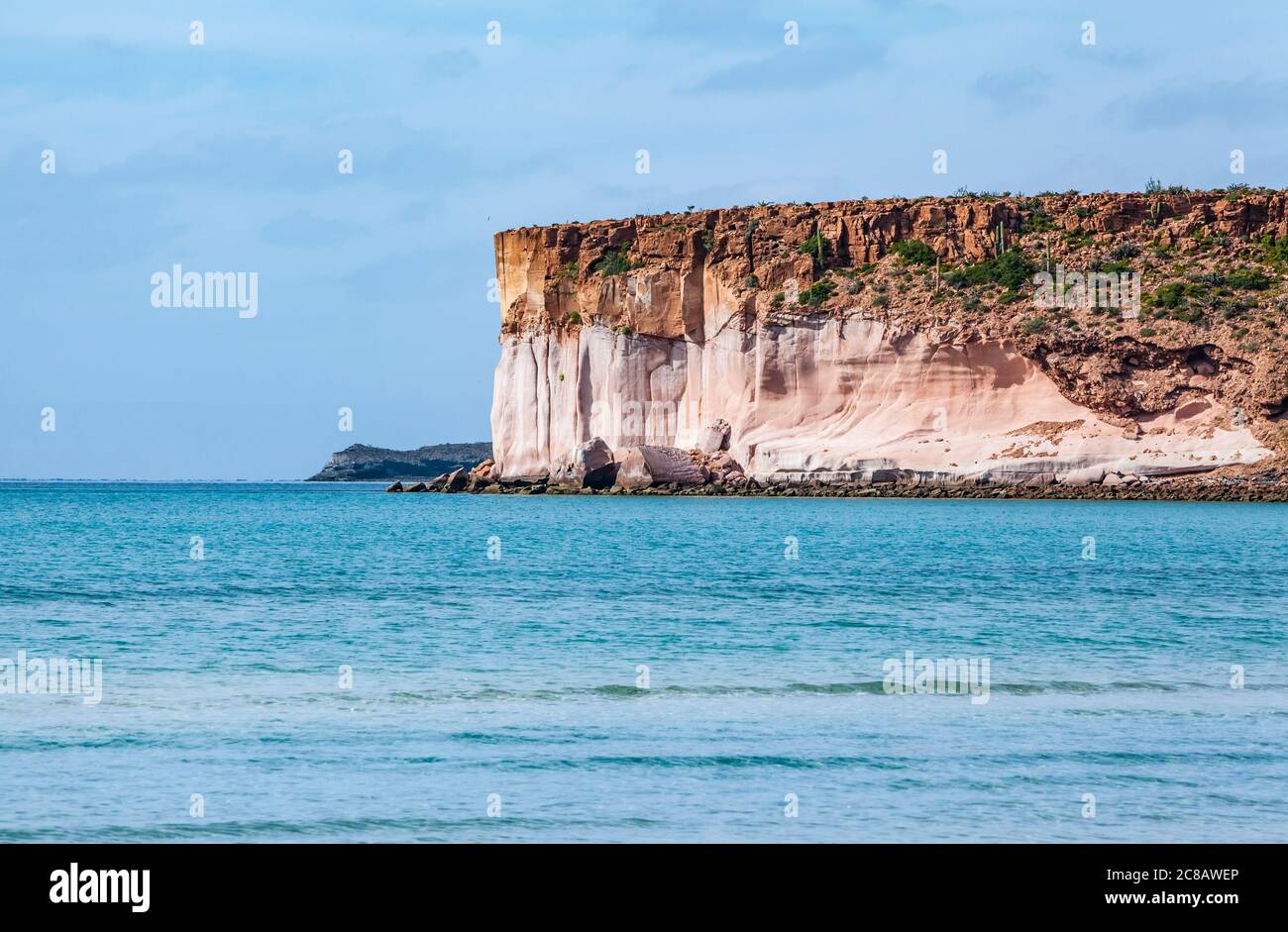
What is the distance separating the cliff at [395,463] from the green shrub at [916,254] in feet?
317

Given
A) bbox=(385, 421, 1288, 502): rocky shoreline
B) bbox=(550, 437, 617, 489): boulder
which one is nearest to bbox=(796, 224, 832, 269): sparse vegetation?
bbox=(385, 421, 1288, 502): rocky shoreline

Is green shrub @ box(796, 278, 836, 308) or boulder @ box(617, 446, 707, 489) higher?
green shrub @ box(796, 278, 836, 308)

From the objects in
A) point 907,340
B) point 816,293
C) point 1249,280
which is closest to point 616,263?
point 816,293

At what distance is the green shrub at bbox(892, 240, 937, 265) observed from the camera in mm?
66250

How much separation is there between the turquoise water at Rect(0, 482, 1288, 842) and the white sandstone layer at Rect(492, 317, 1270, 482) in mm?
29185

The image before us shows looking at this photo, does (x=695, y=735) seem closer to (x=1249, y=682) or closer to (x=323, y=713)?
(x=323, y=713)

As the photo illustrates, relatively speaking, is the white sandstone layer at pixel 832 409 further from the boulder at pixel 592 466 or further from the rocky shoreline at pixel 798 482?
the boulder at pixel 592 466

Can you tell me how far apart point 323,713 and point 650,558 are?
16835 millimetres

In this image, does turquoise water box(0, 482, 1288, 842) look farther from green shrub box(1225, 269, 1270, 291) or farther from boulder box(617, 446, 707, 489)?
boulder box(617, 446, 707, 489)

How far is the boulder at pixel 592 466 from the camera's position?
67.8m

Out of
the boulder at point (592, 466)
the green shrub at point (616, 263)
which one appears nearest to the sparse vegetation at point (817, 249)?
the green shrub at point (616, 263)

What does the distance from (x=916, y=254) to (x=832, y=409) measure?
8626 mm

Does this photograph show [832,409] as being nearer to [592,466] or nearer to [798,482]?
[798,482]

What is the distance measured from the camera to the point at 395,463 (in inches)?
6555
